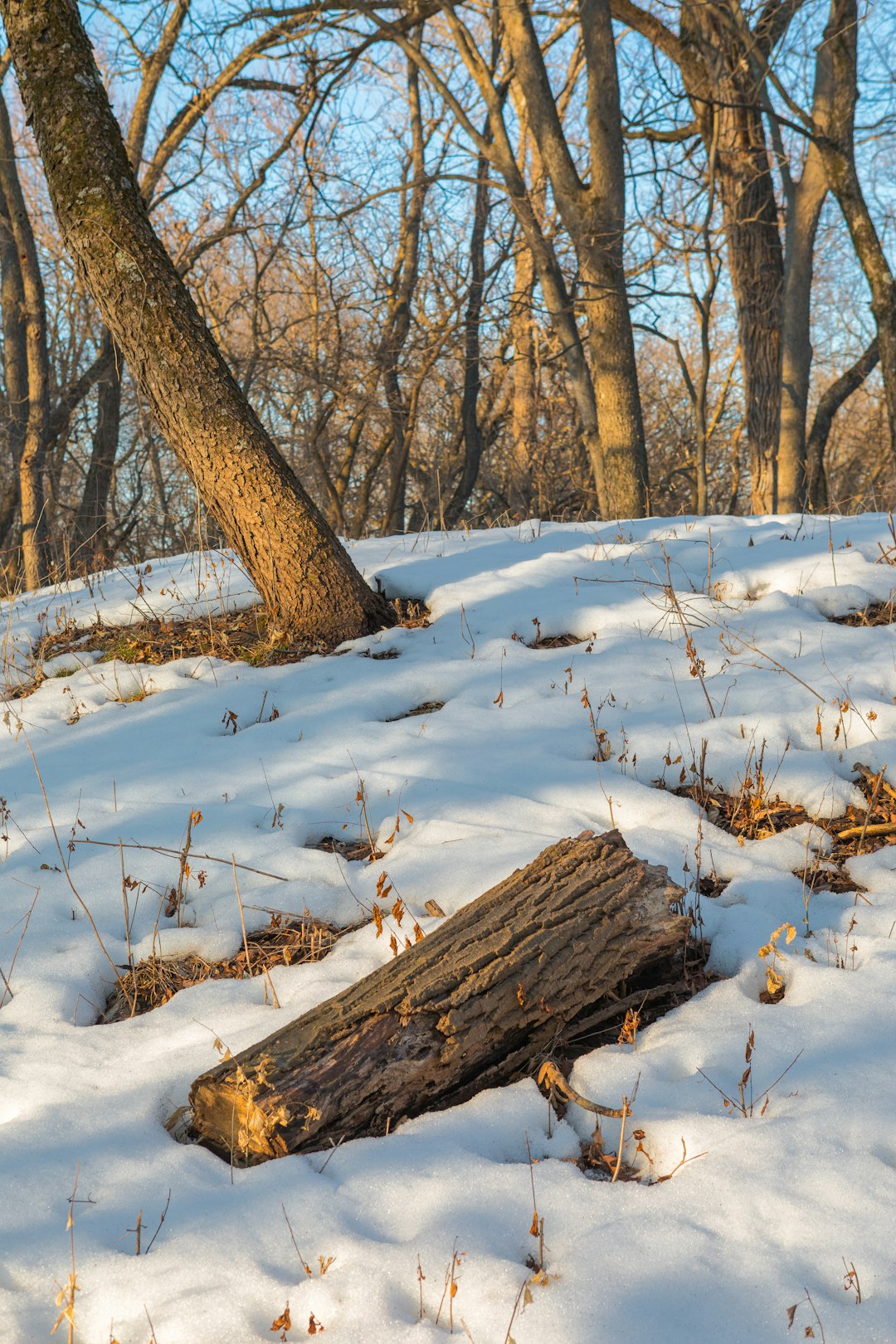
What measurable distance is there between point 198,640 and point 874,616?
3663 mm

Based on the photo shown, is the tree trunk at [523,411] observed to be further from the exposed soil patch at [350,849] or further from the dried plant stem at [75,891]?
the exposed soil patch at [350,849]

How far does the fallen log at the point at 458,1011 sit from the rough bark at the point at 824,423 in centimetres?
899

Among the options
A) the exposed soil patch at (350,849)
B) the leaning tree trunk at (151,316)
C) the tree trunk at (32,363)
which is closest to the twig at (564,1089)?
the exposed soil patch at (350,849)

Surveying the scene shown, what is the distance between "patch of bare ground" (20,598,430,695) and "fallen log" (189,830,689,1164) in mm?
2545

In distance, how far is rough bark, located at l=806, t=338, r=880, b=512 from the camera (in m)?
10.9

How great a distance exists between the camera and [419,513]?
685 inches

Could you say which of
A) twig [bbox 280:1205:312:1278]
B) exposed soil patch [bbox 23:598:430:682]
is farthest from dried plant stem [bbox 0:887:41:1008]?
exposed soil patch [bbox 23:598:430:682]

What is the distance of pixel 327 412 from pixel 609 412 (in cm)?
431

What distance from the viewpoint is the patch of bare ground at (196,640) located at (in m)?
5.00

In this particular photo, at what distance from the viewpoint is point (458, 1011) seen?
7.23ft

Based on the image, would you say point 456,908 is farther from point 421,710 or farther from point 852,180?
point 852,180

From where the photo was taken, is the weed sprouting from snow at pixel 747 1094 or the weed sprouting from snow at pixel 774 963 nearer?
the weed sprouting from snow at pixel 747 1094

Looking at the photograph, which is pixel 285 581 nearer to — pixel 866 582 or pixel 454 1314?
pixel 866 582

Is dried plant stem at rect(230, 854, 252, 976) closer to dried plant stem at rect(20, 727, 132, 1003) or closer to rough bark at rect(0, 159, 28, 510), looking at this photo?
dried plant stem at rect(20, 727, 132, 1003)
